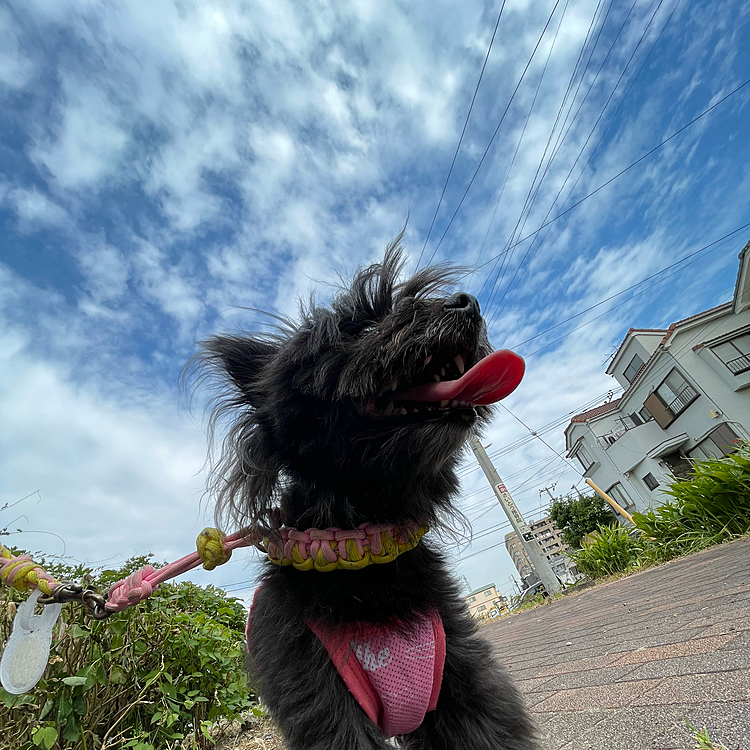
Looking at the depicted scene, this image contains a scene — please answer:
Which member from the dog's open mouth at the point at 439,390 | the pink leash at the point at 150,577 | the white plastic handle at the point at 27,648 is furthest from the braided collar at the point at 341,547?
the white plastic handle at the point at 27,648

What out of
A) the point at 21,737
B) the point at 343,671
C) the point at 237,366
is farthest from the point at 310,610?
the point at 21,737

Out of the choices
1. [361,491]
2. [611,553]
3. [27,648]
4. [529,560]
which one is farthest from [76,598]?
[529,560]

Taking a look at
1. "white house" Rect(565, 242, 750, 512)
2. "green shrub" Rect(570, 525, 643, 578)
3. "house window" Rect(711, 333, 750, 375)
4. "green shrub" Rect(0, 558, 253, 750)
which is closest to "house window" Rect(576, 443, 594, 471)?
"white house" Rect(565, 242, 750, 512)

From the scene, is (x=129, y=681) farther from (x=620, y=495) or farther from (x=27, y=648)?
(x=620, y=495)

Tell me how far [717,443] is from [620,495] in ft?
25.0

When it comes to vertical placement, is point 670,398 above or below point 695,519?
above

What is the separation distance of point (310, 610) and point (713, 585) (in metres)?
2.61

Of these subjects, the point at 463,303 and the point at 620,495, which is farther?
the point at 620,495

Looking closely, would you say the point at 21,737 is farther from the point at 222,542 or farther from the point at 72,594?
the point at 222,542

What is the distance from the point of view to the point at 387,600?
4.81ft

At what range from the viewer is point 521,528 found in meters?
12.2

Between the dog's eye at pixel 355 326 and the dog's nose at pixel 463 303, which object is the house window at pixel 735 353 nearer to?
the dog's nose at pixel 463 303

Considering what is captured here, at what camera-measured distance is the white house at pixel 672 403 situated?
20016 mm

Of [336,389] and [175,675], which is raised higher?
[336,389]
